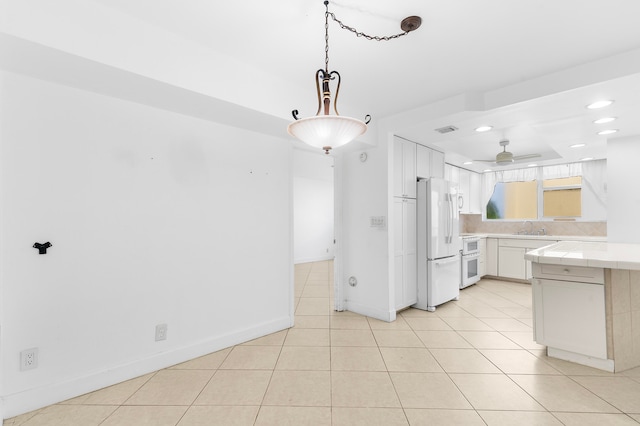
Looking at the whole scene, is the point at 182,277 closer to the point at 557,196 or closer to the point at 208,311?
the point at 208,311

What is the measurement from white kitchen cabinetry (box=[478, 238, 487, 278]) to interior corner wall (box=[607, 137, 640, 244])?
193 cm

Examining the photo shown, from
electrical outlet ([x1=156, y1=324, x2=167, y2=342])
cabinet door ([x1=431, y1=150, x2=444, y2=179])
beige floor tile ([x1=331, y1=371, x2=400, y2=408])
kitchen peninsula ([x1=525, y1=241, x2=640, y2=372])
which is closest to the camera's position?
beige floor tile ([x1=331, y1=371, x2=400, y2=408])

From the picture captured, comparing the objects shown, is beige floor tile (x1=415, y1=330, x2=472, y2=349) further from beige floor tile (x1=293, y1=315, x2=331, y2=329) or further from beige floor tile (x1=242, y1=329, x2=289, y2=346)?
beige floor tile (x1=242, y1=329, x2=289, y2=346)

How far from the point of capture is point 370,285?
3.76m

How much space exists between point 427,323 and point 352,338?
41.5 inches

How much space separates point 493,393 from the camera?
211 cm

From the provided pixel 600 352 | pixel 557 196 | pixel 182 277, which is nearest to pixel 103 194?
pixel 182 277

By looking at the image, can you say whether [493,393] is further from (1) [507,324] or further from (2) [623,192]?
(2) [623,192]

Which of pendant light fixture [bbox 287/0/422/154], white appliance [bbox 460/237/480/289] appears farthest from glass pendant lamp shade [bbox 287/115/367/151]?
white appliance [bbox 460/237/480/289]

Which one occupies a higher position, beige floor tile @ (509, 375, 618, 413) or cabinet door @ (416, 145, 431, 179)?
cabinet door @ (416, 145, 431, 179)

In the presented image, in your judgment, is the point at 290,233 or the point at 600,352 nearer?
the point at 600,352

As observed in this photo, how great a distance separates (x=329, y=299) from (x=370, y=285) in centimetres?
106

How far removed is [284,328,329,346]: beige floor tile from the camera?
299 cm

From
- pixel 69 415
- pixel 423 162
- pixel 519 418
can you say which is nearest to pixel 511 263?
pixel 423 162
